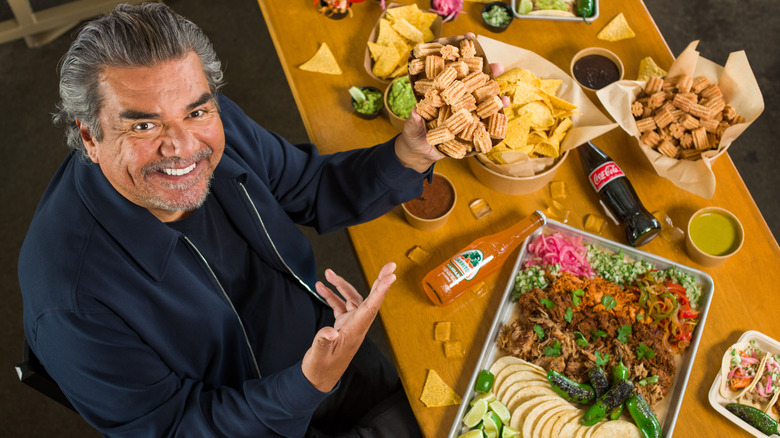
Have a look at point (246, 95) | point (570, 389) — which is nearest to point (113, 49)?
point (570, 389)

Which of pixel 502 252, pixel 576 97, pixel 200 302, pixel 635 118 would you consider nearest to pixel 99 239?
pixel 200 302

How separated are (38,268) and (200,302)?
38cm

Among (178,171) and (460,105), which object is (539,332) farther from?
(178,171)

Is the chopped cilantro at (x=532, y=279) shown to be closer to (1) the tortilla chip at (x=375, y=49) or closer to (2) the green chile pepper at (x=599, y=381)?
(2) the green chile pepper at (x=599, y=381)

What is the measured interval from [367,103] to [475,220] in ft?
1.84

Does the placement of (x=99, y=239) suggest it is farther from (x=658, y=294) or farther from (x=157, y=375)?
(x=658, y=294)

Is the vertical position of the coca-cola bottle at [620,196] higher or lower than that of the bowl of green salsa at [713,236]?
higher

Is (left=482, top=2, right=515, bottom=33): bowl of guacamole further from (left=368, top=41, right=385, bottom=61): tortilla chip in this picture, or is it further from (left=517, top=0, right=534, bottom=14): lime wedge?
(left=368, top=41, right=385, bottom=61): tortilla chip

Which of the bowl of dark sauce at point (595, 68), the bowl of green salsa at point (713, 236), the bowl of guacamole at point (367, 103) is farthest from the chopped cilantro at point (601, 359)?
the bowl of guacamole at point (367, 103)

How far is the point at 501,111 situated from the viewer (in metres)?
1.66

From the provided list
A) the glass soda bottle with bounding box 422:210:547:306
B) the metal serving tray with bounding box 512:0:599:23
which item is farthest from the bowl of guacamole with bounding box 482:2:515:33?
the glass soda bottle with bounding box 422:210:547:306

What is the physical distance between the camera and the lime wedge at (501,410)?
163 cm

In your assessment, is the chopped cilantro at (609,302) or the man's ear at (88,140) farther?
the chopped cilantro at (609,302)

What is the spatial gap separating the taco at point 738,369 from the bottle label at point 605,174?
592 millimetres
